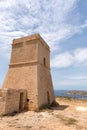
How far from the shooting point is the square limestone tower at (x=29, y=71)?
46.1 feet

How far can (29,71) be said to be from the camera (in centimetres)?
1504

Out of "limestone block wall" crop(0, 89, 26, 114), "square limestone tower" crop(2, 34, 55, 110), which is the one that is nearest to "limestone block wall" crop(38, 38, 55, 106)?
"square limestone tower" crop(2, 34, 55, 110)

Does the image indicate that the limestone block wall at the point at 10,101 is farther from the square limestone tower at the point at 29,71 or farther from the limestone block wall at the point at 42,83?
the limestone block wall at the point at 42,83

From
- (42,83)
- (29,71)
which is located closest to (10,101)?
(29,71)

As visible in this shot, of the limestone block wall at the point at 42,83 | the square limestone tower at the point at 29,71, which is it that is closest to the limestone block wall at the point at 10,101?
the square limestone tower at the point at 29,71

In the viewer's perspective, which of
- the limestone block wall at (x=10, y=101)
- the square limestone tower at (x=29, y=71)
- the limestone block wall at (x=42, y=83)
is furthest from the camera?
the limestone block wall at (x=42, y=83)

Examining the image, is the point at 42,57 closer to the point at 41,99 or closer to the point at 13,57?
the point at 13,57

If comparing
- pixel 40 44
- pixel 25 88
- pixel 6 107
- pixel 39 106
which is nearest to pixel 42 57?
pixel 40 44

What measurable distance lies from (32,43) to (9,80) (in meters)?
4.63

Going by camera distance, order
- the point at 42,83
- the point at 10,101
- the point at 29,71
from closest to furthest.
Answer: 1. the point at 10,101
2. the point at 29,71
3. the point at 42,83

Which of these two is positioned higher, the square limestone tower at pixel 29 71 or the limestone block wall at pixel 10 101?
the square limestone tower at pixel 29 71

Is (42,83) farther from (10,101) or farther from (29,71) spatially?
(10,101)

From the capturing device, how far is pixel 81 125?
9.23 meters

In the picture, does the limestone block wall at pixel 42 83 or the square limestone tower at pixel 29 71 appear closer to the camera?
the square limestone tower at pixel 29 71
